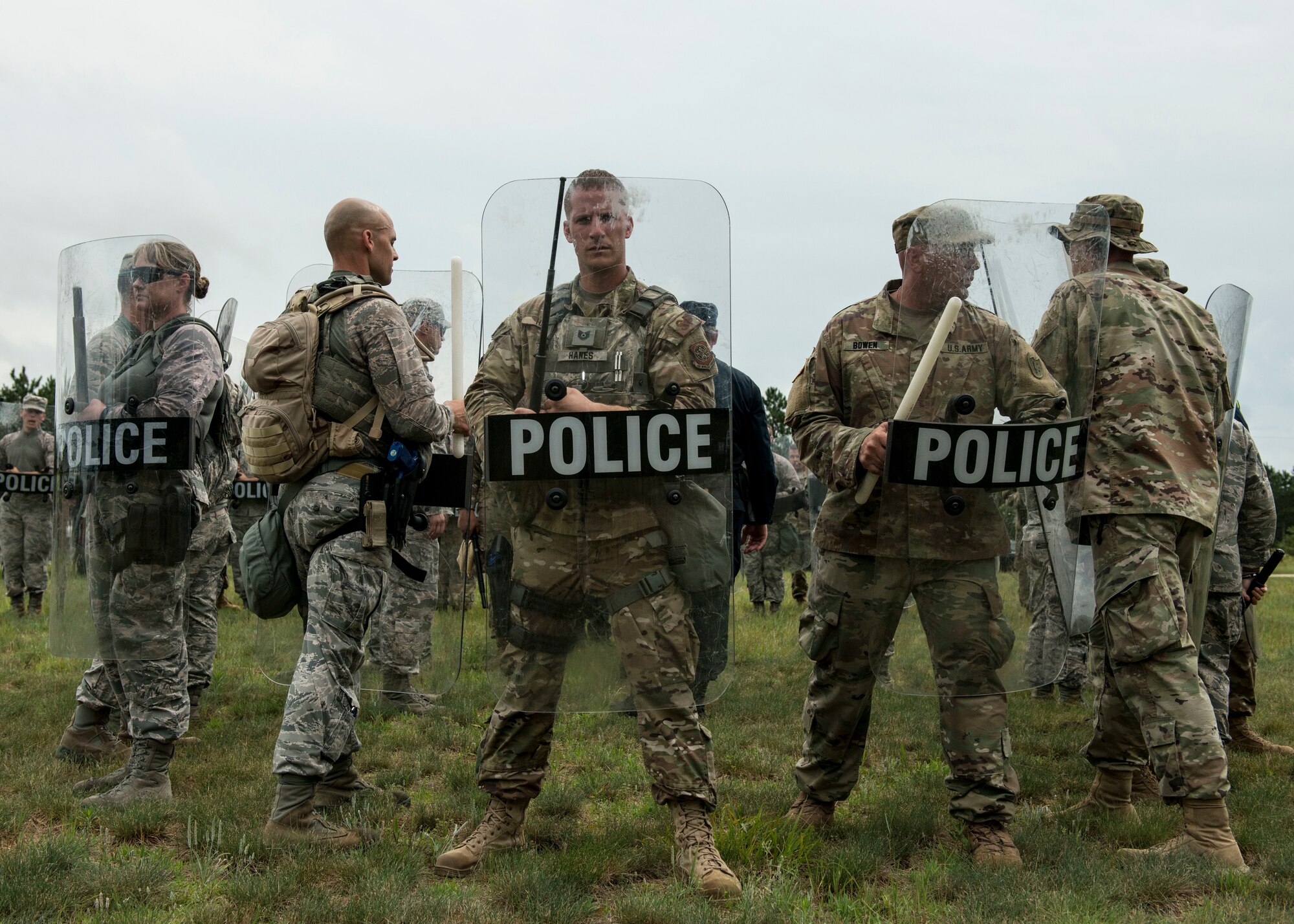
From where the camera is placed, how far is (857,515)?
3680 mm

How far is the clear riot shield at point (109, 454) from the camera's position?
4387mm

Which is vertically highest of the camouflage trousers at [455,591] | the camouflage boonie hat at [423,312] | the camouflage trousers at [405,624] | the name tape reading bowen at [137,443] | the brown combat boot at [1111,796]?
the camouflage boonie hat at [423,312]

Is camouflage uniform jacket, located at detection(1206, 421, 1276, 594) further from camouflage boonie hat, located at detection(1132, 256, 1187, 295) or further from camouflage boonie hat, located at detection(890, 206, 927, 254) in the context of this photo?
camouflage boonie hat, located at detection(890, 206, 927, 254)

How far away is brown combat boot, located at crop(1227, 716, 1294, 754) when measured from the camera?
5.30 metres

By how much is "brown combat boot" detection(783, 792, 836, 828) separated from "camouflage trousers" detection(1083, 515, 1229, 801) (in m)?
1.11

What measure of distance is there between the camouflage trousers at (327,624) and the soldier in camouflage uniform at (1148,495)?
2.47 meters

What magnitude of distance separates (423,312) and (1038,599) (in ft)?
12.0

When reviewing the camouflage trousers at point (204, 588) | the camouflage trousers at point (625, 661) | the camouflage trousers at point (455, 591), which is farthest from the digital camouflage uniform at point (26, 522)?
the camouflage trousers at point (625, 661)

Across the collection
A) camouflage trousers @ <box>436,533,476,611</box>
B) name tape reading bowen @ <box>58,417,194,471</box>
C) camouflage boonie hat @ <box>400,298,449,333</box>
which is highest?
camouflage boonie hat @ <box>400,298,449,333</box>

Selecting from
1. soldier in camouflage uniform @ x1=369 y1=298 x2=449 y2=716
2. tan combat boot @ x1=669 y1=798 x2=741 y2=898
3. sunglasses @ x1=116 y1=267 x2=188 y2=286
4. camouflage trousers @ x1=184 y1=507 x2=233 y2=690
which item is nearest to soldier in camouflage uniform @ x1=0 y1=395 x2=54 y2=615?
camouflage trousers @ x1=184 y1=507 x2=233 y2=690

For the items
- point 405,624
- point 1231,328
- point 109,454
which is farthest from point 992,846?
point 109,454

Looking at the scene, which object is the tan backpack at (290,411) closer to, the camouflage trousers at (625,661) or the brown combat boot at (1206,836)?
the camouflage trousers at (625,661)

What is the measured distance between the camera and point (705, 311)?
11.3 feet

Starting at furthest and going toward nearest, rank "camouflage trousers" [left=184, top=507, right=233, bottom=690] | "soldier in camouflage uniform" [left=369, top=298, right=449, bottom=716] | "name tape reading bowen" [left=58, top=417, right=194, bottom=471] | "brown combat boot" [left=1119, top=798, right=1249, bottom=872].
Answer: "soldier in camouflage uniform" [left=369, top=298, right=449, bottom=716], "camouflage trousers" [left=184, top=507, right=233, bottom=690], "name tape reading bowen" [left=58, top=417, right=194, bottom=471], "brown combat boot" [left=1119, top=798, right=1249, bottom=872]
